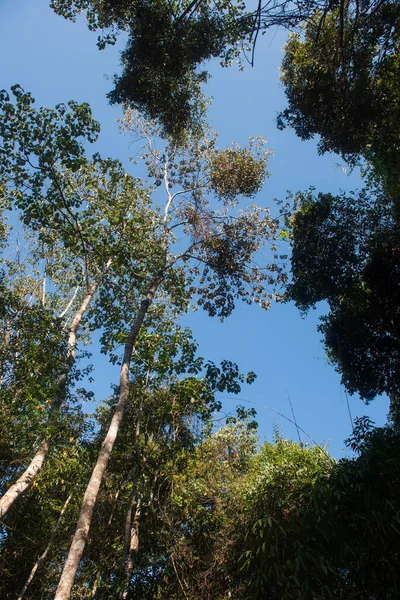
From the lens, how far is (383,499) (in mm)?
4934

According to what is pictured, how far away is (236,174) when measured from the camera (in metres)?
10.3

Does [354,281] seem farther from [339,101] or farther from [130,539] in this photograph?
[130,539]

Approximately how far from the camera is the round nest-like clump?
10266 mm

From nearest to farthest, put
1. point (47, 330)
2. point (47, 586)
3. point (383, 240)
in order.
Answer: point (47, 330)
point (47, 586)
point (383, 240)

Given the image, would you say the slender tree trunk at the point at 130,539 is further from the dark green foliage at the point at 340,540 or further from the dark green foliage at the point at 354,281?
the dark green foliage at the point at 354,281

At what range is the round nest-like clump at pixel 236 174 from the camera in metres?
10.3

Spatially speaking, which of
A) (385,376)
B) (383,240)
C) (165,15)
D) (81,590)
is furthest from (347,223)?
(81,590)

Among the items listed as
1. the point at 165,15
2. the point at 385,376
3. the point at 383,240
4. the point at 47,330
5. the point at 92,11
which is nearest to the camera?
the point at 165,15

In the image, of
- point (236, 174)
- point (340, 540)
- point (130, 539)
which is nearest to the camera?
point (340, 540)

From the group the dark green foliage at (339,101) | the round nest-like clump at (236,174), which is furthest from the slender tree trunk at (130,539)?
the dark green foliage at (339,101)

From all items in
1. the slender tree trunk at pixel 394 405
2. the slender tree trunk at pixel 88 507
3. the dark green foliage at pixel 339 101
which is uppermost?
the dark green foliage at pixel 339 101

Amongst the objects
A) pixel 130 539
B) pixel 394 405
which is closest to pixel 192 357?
pixel 130 539

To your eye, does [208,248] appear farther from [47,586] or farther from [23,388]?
[47,586]

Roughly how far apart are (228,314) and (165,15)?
6.77m
